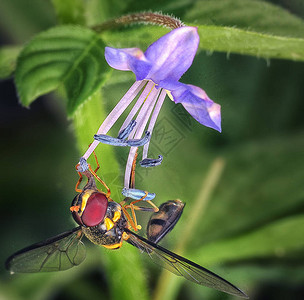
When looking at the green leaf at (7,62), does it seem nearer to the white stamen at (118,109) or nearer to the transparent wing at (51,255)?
the white stamen at (118,109)

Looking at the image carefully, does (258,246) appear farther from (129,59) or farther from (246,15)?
(129,59)

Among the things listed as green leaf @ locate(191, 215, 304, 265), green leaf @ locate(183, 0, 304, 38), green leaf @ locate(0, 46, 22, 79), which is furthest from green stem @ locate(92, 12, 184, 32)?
green leaf @ locate(191, 215, 304, 265)

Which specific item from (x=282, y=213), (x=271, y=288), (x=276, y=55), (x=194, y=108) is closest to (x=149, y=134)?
(x=194, y=108)

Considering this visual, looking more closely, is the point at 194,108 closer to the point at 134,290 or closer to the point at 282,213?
the point at 134,290

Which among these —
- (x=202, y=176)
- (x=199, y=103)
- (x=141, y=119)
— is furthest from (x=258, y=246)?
(x=199, y=103)

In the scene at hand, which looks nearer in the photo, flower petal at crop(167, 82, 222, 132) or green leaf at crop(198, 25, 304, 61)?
flower petal at crop(167, 82, 222, 132)

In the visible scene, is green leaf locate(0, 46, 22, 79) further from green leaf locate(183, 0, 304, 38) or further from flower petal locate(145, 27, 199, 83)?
flower petal locate(145, 27, 199, 83)
